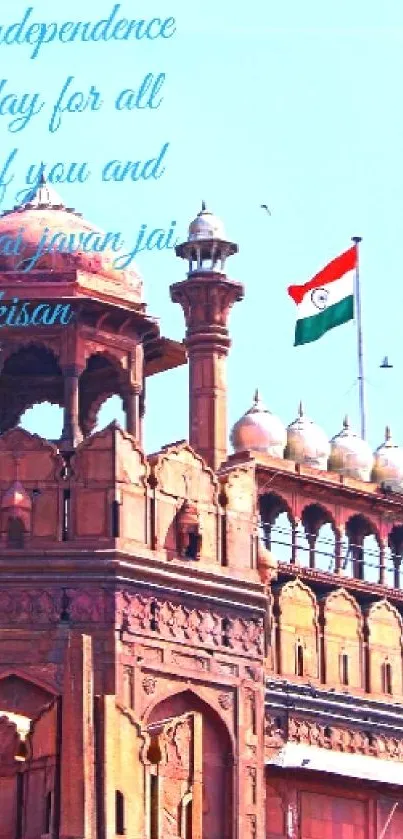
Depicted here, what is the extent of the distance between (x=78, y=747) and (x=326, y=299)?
1450 cm

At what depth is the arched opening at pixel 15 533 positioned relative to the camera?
30.3m

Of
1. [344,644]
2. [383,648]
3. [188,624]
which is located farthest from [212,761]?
[383,648]

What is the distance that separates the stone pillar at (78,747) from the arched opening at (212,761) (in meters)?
3.00

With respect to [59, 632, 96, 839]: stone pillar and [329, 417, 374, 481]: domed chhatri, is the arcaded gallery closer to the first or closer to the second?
[59, 632, 96, 839]: stone pillar

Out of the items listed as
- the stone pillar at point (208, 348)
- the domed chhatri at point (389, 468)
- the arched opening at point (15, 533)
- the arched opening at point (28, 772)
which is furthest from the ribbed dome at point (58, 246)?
the domed chhatri at point (389, 468)

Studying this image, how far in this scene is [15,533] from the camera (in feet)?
99.7

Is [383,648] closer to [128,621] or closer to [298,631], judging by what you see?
[298,631]

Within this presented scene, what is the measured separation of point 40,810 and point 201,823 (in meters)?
2.48

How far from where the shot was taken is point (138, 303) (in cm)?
3219

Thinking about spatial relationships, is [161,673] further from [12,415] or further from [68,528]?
[12,415]

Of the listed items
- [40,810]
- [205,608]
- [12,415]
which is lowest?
[40,810]

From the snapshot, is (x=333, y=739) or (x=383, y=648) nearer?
(x=333, y=739)

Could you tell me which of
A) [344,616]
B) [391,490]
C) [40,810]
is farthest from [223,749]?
[391,490]

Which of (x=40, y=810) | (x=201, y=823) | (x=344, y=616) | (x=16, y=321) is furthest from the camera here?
(x=344, y=616)
